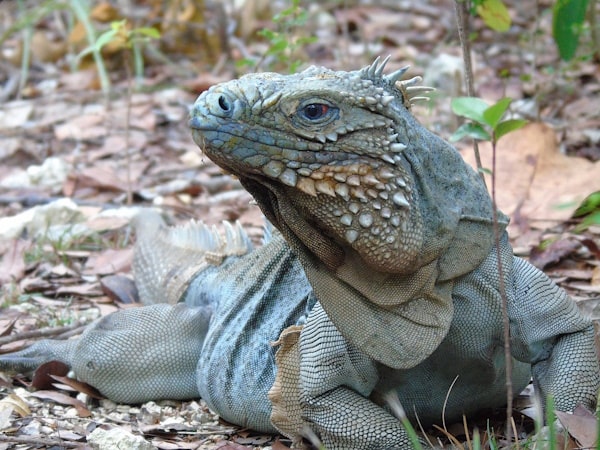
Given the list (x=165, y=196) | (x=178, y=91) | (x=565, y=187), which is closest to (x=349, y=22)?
(x=178, y=91)

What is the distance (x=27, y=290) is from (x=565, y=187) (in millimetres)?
4032

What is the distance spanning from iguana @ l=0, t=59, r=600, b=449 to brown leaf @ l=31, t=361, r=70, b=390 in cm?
93

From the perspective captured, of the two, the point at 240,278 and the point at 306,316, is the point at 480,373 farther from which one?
the point at 240,278

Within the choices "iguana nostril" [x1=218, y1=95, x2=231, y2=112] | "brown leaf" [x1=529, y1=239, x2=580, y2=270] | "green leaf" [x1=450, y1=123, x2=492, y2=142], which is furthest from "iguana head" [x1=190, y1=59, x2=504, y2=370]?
"brown leaf" [x1=529, y1=239, x2=580, y2=270]

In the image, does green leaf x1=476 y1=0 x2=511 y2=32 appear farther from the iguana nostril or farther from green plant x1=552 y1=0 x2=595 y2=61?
the iguana nostril

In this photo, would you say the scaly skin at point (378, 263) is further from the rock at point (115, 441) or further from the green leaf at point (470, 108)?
the rock at point (115, 441)

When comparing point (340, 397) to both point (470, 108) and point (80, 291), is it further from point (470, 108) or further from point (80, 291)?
point (80, 291)

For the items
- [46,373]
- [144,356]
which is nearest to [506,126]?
[144,356]

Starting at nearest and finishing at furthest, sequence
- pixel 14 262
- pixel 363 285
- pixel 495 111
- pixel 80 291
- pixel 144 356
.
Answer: pixel 495 111
pixel 363 285
pixel 144 356
pixel 80 291
pixel 14 262

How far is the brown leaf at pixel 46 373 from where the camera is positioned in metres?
5.84

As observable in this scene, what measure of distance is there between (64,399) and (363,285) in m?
2.46

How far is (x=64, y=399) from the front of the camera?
18.6 feet

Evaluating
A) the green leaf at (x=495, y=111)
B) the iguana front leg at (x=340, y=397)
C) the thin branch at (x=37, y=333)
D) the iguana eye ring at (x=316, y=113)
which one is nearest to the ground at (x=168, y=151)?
the thin branch at (x=37, y=333)

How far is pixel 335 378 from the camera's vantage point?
4.27 metres
